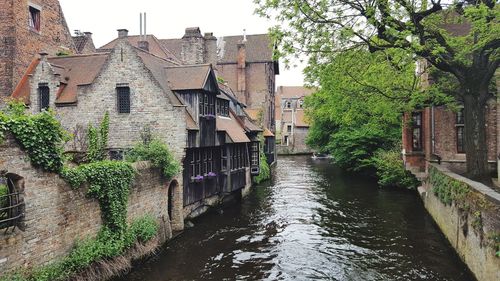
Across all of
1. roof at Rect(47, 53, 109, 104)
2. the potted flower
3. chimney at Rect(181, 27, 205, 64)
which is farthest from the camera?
chimney at Rect(181, 27, 205, 64)

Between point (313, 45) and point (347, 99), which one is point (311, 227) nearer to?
point (347, 99)

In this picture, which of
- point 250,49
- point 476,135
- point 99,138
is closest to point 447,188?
point 476,135

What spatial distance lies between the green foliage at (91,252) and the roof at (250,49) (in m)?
37.2

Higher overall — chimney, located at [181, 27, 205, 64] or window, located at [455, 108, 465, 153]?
chimney, located at [181, 27, 205, 64]

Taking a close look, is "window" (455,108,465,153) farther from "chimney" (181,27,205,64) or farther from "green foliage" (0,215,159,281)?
"chimney" (181,27,205,64)

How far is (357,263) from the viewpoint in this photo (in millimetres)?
12781

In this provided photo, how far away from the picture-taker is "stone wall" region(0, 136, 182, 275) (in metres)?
8.22

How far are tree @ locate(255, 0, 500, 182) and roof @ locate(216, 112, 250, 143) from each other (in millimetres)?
8024

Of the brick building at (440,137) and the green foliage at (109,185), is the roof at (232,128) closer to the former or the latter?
the green foliage at (109,185)

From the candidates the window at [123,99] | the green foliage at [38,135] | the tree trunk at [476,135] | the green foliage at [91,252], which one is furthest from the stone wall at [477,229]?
the window at [123,99]

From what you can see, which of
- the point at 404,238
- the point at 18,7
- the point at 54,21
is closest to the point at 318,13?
the point at 404,238

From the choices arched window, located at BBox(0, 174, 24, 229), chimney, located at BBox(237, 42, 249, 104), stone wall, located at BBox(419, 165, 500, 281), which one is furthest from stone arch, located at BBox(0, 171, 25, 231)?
chimney, located at BBox(237, 42, 249, 104)

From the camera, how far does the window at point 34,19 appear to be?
24344 millimetres

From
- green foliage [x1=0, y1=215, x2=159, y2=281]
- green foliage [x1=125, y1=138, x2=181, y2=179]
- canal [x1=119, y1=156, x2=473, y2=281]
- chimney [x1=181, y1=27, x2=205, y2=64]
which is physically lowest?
canal [x1=119, y1=156, x2=473, y2=281]
